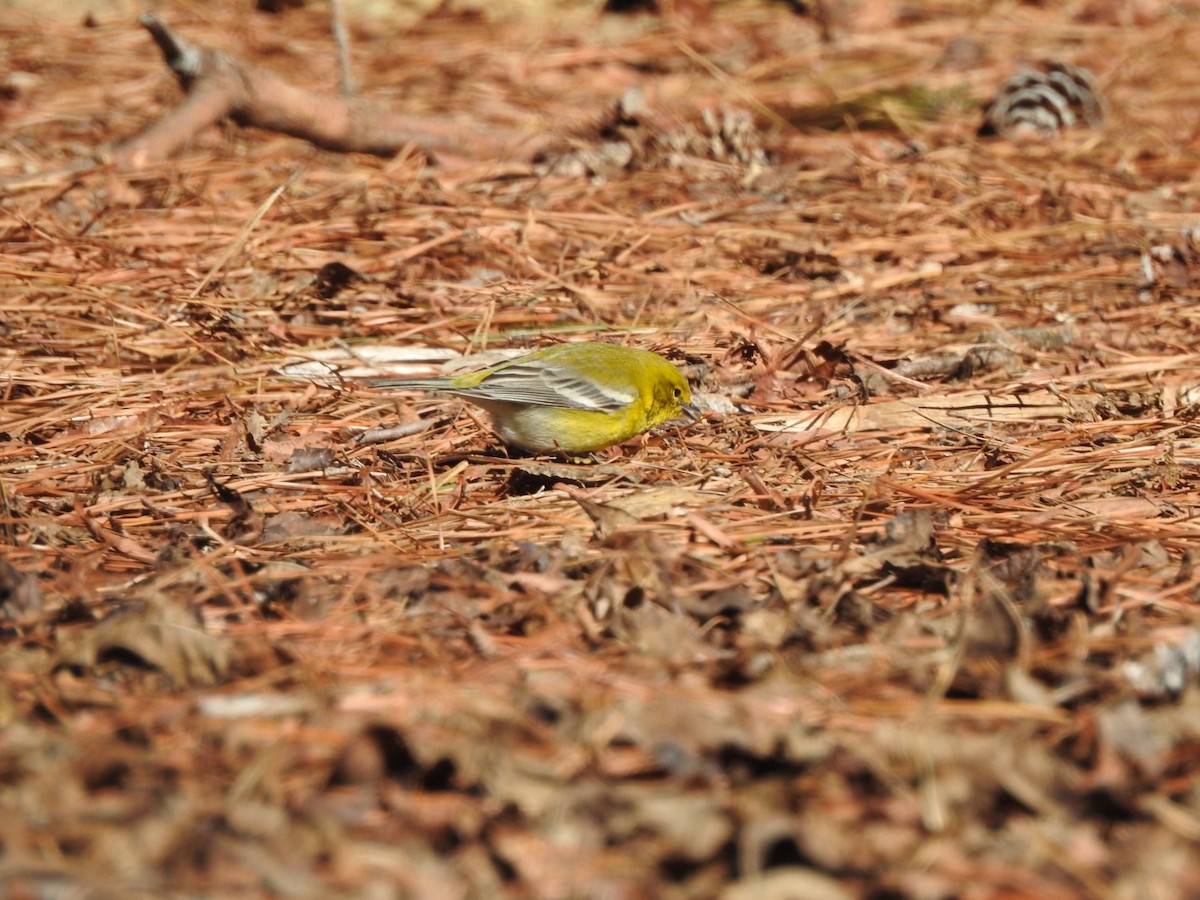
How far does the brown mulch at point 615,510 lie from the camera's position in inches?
102

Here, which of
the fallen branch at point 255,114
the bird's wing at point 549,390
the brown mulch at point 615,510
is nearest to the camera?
the brown mulch at point 615,510

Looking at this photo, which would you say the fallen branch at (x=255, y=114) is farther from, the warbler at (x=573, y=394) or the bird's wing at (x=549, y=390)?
the bird's wing at (x=549, y=390)

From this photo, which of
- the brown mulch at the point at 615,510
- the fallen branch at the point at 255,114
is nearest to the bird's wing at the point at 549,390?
the brown mulch at the point at 615,510

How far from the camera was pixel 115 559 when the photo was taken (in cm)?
390

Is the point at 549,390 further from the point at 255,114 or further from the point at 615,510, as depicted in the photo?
the point at 255,114

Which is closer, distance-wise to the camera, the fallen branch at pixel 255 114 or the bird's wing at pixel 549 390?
the bird's wing at pixel 549 390

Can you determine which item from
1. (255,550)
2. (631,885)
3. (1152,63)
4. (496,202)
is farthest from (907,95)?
(631,885)

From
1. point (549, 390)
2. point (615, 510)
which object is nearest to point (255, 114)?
point (549, 390)

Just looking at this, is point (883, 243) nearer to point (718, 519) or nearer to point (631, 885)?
point (718, 519)

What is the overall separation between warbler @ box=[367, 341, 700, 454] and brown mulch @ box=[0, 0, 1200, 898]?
16 cm

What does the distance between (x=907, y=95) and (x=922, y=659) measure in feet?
22.8

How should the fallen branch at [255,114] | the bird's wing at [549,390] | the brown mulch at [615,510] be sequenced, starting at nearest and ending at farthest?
the brown mulch at [615,510] < the bird's wing at [549,390] < the fallen branch at [255,114]

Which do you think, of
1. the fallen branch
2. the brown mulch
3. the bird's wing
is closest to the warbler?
the bird's wing

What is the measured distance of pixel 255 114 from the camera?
7.53 m
